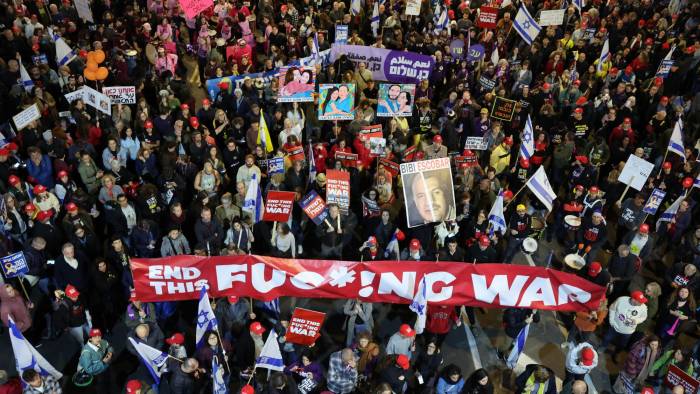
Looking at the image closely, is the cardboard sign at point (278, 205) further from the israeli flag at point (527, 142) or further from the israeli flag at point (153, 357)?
the israeli flag at point (527, 142)

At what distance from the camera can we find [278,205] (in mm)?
9992

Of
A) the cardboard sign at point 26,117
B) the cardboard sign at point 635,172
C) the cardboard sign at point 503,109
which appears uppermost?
the cardboard sign at point 26,117

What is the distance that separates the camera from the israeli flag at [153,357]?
7578 millimetres

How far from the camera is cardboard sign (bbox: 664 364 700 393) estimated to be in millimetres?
7941

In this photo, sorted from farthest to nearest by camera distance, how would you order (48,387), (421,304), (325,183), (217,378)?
1. (325,183)
2. (421,304)
3. (48,387)
4. (217,378)

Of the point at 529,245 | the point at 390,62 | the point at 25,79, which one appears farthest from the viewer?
the point at 390,62

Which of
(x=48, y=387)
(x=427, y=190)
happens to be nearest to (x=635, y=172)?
(x=427, y=190)

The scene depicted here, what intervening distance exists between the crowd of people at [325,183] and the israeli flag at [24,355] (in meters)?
0.14

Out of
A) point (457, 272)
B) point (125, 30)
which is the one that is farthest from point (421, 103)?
point (125, 30)

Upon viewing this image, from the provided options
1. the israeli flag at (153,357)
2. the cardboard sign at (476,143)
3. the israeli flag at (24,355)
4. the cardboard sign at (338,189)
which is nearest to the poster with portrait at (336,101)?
the cardboard sign at (476,143)

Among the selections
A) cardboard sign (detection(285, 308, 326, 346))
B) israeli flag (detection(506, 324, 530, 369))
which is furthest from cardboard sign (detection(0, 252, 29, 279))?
israeli flag (detection(506, 324, 530, 369))

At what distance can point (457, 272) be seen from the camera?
877 cm

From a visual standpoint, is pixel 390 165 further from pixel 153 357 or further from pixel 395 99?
pixel 153 357

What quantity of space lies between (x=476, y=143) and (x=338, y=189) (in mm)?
3606
